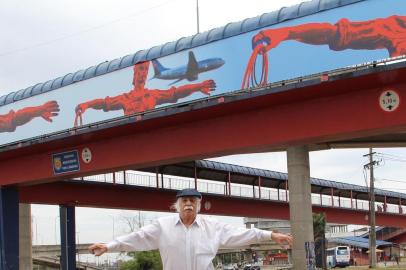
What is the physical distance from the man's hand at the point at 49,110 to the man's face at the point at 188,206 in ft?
50.9

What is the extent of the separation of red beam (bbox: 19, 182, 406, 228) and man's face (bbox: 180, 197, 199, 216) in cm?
2223

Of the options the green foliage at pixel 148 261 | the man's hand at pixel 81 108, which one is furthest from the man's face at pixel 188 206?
the green foliage at pixel 148 261

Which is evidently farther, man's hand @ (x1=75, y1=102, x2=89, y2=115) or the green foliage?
the green foliage

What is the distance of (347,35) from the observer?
1336cm

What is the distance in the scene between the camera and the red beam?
1117 inches

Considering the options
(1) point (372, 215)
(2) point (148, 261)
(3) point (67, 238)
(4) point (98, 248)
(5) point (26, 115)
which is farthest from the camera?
(2) point (148, 261)

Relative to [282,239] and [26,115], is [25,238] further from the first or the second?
[282,239]

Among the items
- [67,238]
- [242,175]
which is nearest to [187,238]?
[67,238]

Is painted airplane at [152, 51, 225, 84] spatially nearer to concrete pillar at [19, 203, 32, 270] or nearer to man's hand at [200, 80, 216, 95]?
→ man's hand at [200, 80, 216, 95]

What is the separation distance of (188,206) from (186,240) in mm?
254

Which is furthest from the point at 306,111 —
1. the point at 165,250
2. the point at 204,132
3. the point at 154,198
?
the point at 154,198

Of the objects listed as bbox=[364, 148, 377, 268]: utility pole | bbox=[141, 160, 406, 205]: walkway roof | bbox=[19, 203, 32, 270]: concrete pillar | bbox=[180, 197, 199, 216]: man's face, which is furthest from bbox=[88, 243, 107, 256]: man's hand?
bbox=[364, 148, 377, 268]: utility pole

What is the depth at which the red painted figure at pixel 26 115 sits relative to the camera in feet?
65.2

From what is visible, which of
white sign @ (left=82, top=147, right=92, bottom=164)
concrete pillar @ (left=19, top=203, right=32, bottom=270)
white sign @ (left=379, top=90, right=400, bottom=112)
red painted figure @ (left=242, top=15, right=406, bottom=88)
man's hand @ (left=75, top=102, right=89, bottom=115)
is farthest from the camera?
concrete pillar @ (left=19, top=203, right=32, bottom=270)
